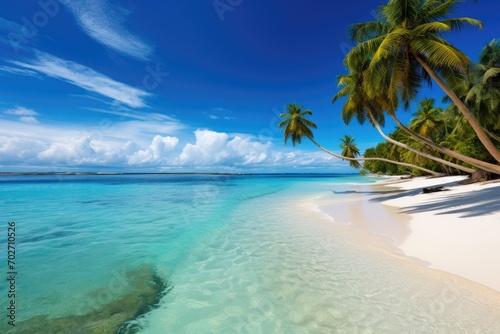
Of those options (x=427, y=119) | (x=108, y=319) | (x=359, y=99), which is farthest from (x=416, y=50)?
(x=427, y=119)

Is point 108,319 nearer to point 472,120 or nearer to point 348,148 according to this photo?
point 472,120

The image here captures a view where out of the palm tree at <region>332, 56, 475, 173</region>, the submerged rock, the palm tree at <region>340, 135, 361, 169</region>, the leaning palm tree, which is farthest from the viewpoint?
the palm tree at <region>340, 135, 361, 169</region>

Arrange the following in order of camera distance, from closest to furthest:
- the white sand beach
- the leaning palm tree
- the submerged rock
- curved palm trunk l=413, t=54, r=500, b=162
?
the submerged rock → the white sand beach → curved palm trunk l=413, t=54, r=500, b=162 → the leaning palm tree

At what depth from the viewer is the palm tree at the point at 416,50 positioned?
9352 millimetres

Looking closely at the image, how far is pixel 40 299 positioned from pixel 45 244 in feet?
14.8

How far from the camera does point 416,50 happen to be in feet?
33.9

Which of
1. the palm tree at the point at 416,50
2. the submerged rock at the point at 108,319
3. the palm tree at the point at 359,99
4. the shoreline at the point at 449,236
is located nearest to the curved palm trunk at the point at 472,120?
the palm tree at the point at 416,50

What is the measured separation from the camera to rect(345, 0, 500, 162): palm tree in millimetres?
9352

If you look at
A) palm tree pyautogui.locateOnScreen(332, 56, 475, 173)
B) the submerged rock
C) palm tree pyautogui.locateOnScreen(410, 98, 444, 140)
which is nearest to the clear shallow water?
the submerged rock

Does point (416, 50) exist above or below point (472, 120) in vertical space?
above

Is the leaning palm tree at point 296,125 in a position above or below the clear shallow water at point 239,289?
above

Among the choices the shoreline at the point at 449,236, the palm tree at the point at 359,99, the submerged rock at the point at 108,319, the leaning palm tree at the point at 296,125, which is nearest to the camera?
the submerged rock at the point at 108,319

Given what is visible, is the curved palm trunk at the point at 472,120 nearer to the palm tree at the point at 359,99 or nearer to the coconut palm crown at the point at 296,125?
the palm tree at the point at 359,99

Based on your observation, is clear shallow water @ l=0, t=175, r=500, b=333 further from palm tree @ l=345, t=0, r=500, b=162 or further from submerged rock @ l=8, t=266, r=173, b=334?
palm tree @ l=345, t=0, r=500, b=162
